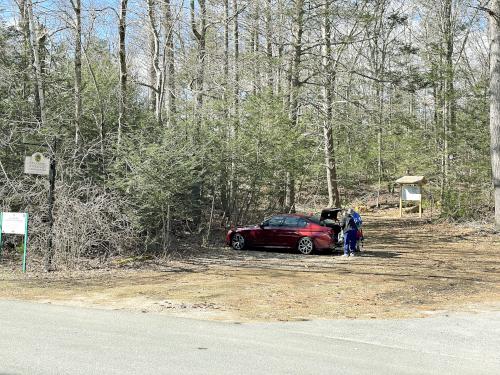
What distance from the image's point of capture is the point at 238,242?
1972 cm

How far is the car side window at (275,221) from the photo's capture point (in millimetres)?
19219

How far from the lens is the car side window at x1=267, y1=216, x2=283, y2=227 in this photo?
19219 mm

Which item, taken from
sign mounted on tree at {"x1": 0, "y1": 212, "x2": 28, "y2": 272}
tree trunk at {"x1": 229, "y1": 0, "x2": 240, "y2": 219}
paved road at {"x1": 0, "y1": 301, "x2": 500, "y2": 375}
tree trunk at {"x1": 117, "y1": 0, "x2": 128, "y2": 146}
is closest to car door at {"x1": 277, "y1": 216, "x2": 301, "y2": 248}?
tree trunk at {"x1": 229, "y1": 0, "x2": 240, "y2": 219}

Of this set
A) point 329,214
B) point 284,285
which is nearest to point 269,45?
point 329,214

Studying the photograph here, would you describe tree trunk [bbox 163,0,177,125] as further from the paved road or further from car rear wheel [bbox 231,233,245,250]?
the paved road

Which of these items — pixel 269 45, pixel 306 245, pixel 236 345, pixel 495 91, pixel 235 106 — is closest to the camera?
pixel 236 345

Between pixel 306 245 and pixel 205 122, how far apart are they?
650 cm

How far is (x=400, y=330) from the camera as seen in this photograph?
8.28 meters

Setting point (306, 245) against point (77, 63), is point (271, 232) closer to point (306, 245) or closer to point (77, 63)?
point (306, 245)

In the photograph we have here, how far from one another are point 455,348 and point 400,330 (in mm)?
1084

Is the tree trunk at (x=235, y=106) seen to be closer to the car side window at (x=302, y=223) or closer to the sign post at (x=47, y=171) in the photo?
the car side window at (x=302, y=223)

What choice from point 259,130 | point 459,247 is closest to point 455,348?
point 459,247

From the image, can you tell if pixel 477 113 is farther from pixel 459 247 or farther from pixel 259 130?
pixel 259 130

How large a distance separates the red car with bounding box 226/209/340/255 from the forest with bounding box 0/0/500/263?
1881mm
